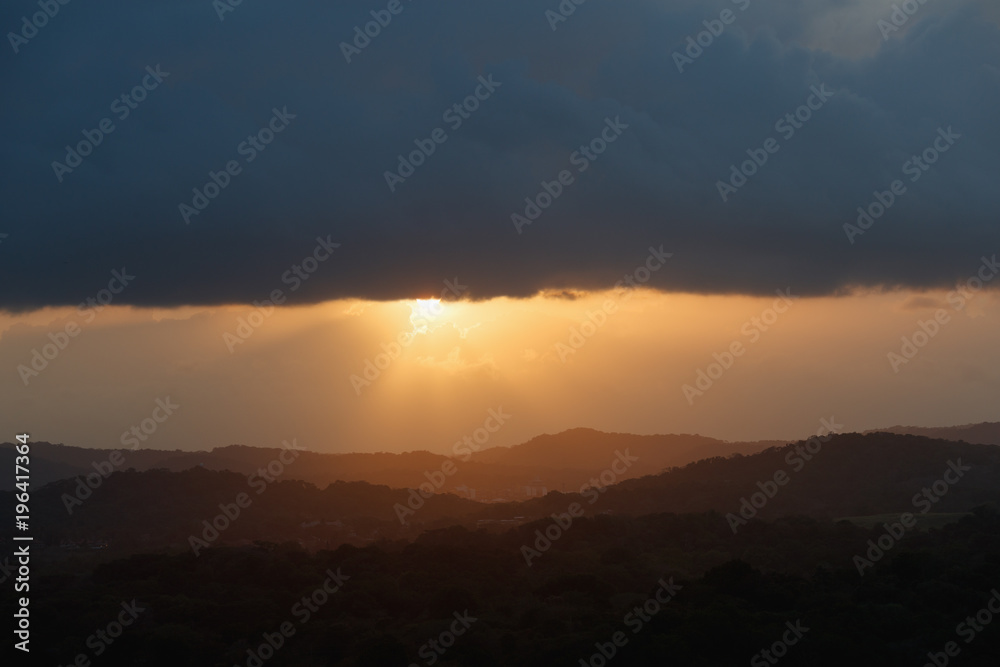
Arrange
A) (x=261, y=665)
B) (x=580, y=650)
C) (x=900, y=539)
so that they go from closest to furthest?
(x=580, y=650) < (x=261, y=665) < (x=900, y=539)

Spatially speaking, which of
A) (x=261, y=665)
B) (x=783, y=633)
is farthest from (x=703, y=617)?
(x=261, y=665)

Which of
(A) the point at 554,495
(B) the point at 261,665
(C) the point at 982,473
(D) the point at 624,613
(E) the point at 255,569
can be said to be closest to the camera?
(B) the point at 261,665

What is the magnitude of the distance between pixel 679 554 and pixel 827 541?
46.3 ft

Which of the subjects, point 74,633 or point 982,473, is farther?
point 982,473

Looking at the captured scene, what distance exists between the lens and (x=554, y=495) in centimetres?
16038

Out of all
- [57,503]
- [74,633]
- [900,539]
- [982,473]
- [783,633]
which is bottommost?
[783,633]

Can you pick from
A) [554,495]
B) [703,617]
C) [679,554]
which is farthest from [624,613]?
[554,495]

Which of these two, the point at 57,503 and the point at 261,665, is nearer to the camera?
the point at 261,665

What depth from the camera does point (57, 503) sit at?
545ft

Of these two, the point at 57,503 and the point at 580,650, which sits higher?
the point at 57,503

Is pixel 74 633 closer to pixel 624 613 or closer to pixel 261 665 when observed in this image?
pixel 261 665

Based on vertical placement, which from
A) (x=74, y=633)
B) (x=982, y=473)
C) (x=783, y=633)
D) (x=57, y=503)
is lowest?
(x=783, y=633)

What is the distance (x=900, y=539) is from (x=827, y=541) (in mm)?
6664

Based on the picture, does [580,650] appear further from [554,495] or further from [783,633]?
[554,495]
